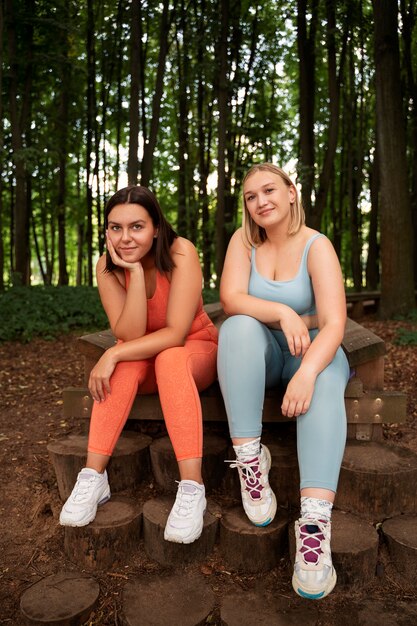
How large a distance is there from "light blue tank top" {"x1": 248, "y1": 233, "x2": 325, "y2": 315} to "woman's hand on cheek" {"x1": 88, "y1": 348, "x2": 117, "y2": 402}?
71cm

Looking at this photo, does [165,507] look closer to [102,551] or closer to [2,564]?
[102,551]

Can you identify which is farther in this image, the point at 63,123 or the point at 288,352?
the point at 63,123

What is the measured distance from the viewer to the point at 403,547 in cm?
197

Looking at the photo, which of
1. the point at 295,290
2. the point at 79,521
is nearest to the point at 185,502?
the point at 79,521

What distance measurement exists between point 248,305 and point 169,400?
0.52 meters

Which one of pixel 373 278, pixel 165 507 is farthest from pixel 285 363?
pixel 373 278

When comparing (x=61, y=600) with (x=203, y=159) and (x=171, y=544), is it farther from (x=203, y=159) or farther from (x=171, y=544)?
(x=203, y=159)

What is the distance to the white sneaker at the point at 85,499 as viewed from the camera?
2.04 meters

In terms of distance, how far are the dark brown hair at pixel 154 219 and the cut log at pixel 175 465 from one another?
831 mm

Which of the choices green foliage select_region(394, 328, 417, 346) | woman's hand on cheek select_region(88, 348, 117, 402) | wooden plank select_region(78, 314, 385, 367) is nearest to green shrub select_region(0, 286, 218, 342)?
green foliage select_region(394, 328, 417, 346)

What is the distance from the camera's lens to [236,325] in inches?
84.6

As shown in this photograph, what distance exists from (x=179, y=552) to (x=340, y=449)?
0.76 metres

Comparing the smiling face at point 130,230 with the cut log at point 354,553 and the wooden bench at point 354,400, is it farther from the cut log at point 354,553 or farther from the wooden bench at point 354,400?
the cut log at point 354,553

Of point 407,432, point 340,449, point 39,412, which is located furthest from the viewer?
point 39,412
